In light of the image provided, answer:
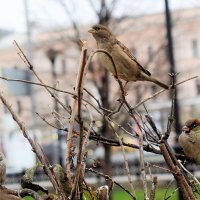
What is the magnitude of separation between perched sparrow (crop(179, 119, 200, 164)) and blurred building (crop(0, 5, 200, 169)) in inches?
16.4

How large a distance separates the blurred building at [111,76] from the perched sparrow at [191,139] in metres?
0.42

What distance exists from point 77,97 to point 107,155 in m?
8.73

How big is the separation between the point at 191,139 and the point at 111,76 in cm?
462

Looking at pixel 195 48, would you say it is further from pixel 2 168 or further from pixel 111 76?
pixel 2 168

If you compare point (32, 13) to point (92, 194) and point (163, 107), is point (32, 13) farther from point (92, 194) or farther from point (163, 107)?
point (92, 194)

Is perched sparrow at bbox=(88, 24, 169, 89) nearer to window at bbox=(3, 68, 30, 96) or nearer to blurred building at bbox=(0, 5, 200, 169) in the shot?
blurred building at bbox=(0, 5, 200, 169)

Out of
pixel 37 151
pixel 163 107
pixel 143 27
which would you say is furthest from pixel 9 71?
pixel 163 107

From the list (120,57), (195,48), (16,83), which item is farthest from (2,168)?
(195,48)

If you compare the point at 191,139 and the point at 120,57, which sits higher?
the point at 120,57

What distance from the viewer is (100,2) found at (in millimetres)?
9562

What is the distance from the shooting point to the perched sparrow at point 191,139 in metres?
1.96

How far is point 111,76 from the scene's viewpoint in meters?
6.62

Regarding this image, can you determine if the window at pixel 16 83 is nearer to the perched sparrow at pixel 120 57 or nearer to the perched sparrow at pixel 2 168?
the perched sparrow at pixel 120 57

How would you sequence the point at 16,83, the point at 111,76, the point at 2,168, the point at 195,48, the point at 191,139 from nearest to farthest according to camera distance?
1. the point at 2,168
2. the point at 191,139
3. the point at 111,76
4. the point at 16,83
5. the point at 195,48
